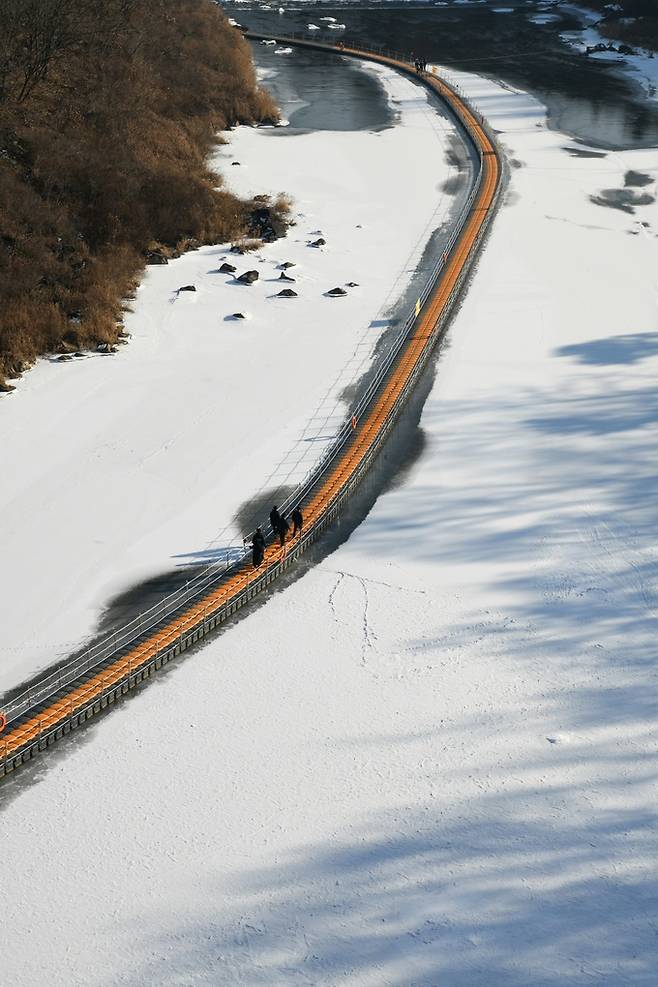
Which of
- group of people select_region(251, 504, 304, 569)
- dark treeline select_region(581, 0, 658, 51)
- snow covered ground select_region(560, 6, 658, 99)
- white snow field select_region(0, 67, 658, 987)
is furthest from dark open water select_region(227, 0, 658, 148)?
group of people select_region(251, 504, 304, 569)

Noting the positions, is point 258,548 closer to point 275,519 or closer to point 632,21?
point 275,519

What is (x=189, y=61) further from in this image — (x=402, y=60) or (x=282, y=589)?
(x=282, y=589)

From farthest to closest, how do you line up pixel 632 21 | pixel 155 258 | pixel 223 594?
pixel 632 21, pixel 155 258, pixel 223 594

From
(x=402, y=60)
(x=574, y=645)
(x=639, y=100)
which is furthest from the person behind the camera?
(x=402, y=60)

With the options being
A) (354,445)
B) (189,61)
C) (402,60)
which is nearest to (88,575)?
(354,445)

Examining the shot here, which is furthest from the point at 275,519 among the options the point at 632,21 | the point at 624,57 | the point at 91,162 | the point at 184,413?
the point at 632,21

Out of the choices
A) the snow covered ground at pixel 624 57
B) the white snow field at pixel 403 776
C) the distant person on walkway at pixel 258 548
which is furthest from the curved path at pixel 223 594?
the snow covered ground at pixel 624 57

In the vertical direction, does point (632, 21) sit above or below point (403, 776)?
above
